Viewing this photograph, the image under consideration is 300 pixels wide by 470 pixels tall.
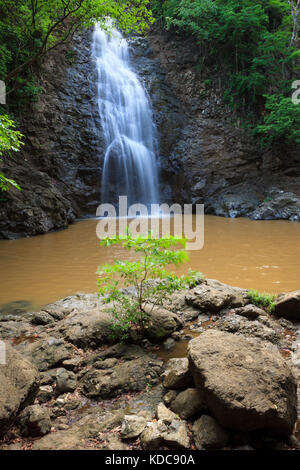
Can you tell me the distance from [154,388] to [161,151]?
1631cm

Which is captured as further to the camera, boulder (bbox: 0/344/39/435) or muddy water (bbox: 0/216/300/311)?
muddy water (bbox: 0/216/300/311)

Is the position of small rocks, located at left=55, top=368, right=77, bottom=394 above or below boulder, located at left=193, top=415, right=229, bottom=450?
below

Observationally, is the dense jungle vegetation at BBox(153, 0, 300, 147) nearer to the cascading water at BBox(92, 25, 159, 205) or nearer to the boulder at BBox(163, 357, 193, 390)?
the cascading water at BBox(92, 25, 159, 205)

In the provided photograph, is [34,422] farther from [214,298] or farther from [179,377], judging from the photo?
[214,298]

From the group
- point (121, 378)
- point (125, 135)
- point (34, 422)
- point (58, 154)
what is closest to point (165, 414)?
point (121, 378)

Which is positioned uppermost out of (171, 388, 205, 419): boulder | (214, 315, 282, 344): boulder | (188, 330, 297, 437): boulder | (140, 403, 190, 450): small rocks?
(188, 330, 297, 437): boulder

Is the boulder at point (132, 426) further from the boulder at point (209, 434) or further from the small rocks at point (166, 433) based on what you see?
the boulder at point (209, 434)

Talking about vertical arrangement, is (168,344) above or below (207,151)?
below

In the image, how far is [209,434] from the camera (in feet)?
5.97

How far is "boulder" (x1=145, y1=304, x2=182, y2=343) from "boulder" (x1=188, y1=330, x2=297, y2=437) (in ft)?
3.08

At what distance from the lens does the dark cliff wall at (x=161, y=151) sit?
11.4 meters

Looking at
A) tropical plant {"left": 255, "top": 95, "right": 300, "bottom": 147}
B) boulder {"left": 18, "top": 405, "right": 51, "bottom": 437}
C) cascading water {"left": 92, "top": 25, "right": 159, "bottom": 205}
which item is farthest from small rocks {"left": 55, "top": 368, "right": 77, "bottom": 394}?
tropical plant {"left": 255, "top": 95, "right": 300, "bottom": 147}

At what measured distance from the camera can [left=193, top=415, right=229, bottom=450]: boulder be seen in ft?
5.83

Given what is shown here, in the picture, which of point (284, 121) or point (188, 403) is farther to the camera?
point (284, 121)
